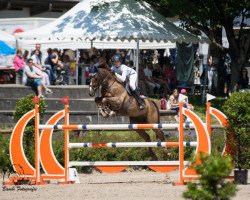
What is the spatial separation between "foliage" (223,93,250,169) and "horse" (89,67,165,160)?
18.4 ft

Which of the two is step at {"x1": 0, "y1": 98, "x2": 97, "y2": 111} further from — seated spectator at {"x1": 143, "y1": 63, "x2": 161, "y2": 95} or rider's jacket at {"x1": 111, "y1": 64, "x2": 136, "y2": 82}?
rider's jacket at {"x1": 111, "y1": 64, "x2": 136, "y2": 82}

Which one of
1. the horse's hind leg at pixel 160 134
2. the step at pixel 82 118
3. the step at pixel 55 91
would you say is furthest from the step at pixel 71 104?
the horse's hind leg at pixel 160 134

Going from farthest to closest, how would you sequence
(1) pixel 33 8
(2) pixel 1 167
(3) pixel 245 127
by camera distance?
1. (1) pixel 33 8
2. (2) pixel 1 167
3. (3) pixel 245 127

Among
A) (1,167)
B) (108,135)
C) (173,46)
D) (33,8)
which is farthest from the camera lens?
(33,8)

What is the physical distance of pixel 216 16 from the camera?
29859mm

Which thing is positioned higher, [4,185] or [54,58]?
[54,58]

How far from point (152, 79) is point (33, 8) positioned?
15714 millimetres

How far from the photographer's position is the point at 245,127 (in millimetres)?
15320

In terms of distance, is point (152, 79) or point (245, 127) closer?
point (245, 127)

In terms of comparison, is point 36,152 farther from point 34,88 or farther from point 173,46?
point 173,46

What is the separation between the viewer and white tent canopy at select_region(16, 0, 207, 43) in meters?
27.3

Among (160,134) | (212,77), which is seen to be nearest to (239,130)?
(160,134)

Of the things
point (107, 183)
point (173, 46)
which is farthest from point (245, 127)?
point (173, 46)

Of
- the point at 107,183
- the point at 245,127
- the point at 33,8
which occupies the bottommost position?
the point at 107,183
